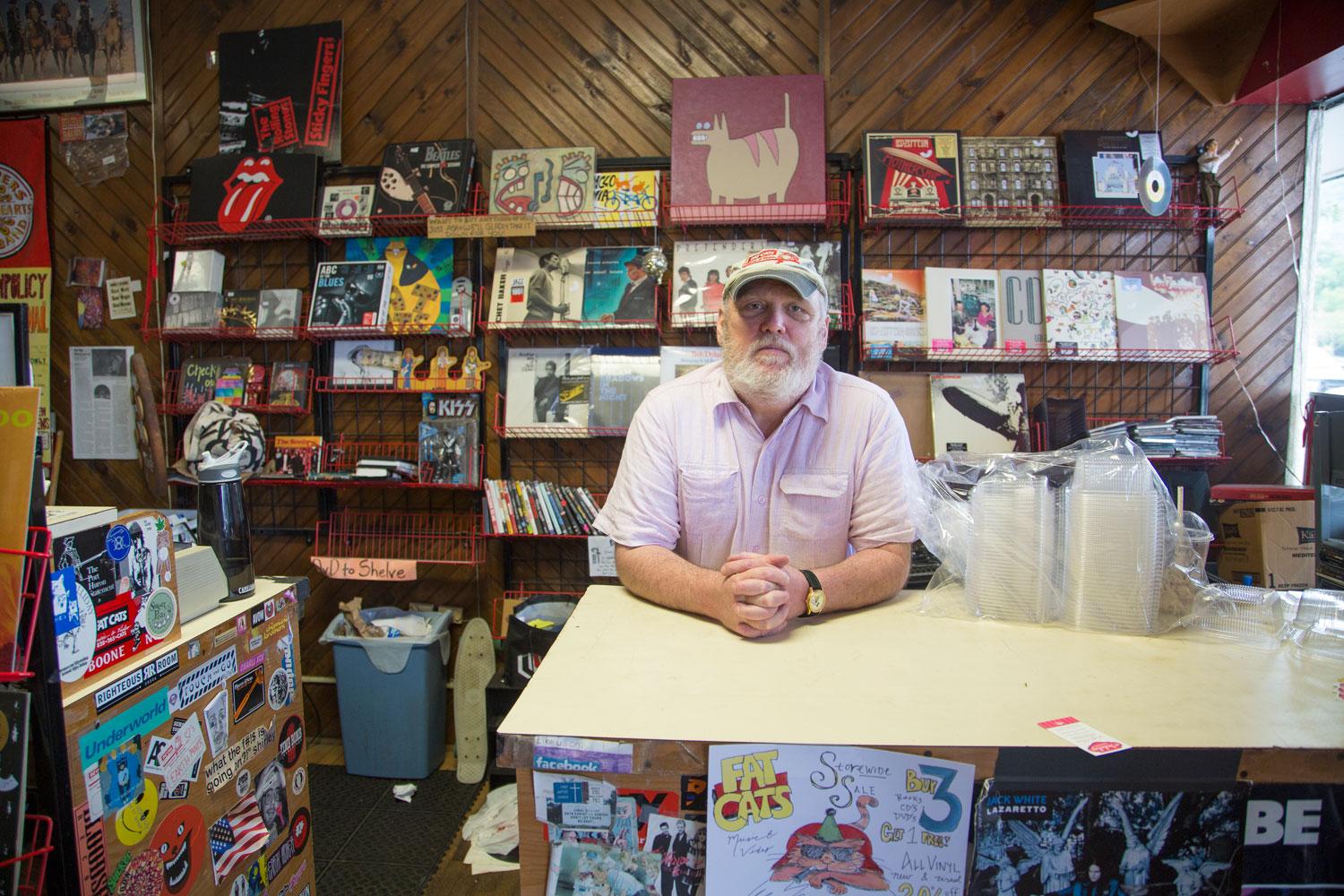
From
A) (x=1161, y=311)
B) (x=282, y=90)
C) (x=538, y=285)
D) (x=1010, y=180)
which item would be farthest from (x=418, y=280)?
(x=1161, y=311)

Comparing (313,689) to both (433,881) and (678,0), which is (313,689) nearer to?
(433,881)

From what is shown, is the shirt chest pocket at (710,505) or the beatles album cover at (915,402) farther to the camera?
the beatles album cover at (915,402)

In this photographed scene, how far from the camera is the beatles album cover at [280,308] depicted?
3.14m

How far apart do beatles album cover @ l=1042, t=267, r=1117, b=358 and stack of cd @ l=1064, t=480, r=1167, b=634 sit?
200cm

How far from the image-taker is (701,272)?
296 cm

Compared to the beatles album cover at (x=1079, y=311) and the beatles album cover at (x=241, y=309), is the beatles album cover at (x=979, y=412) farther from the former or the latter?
the beatles album cover at (x=241, y=309)

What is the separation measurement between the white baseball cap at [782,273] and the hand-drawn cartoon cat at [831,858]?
45.8 inches

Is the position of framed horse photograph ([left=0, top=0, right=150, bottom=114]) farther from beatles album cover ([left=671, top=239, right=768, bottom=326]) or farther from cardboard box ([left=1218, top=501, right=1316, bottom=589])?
cardboard box ([left=1218, top=501, right=1316, bottom=589])

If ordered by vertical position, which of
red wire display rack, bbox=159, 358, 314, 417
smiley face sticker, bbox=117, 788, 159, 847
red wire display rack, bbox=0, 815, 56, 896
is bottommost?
smiley face sticker, bbox=117, 788, 159, 847

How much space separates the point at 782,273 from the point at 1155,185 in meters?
1.93

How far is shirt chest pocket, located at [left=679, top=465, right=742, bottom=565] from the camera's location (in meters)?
1.66

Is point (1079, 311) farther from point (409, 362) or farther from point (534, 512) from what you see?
point (409, 362)

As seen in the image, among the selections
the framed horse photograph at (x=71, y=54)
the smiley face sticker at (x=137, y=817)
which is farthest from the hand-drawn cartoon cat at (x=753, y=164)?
the framed horse photograph at (x=71, y=54)

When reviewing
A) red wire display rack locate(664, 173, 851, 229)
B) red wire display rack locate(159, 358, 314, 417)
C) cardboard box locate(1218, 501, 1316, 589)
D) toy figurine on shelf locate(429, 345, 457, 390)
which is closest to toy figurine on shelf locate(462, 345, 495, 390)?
toy figurine on shelf locate(429, 345, 457, 390)
